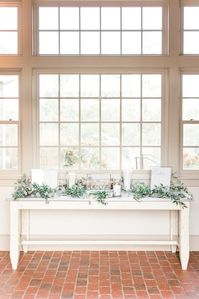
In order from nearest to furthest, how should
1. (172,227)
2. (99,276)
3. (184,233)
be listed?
(99,276) < (184,233) < (172,227)

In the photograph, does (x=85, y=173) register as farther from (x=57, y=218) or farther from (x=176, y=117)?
(x=176, y=117)

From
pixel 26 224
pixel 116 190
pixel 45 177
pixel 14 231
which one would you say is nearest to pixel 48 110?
pixel 45 177

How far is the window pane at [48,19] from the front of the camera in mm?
5453

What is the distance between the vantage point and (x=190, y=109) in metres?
5.47

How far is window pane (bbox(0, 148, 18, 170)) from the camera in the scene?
5.48 m

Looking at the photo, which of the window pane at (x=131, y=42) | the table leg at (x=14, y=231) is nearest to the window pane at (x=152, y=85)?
the window pane at (x=131, y=42)

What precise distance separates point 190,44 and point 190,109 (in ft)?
3.22

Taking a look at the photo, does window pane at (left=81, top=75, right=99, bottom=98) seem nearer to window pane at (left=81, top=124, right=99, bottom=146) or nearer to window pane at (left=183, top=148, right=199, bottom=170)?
window pane at (left=81, top=124, right=99, bottom=146)

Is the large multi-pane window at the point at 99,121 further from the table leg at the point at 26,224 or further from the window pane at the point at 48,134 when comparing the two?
the table leg at the point at 26,224

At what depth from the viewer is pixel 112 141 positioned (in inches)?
217

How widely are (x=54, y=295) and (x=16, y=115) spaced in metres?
2.74

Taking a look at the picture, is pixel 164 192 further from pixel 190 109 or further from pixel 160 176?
pixel 190 109

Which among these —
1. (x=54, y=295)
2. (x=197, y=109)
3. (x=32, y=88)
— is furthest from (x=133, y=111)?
(x=54, y=295)

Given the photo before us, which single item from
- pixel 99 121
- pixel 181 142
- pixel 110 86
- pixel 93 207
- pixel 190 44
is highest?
pixel 190 44
